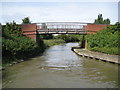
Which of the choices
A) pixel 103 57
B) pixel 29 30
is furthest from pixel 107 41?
pixel 29 30

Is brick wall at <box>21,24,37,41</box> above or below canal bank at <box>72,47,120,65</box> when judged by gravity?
above

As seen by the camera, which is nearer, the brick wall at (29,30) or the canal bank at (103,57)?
the canal bank at (103,57)

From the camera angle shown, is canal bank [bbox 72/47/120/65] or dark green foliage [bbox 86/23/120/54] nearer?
canal bank [bbox 72/47/120/65]

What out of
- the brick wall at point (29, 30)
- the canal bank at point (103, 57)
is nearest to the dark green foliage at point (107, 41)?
the canal bank at point (103, 57)

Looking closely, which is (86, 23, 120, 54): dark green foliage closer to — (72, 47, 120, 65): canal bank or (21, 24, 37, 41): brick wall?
(72, 47, 120, 65): canal bank

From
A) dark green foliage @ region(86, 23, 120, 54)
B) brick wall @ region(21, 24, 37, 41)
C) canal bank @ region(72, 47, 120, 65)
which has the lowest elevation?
canal bank @ region(72, 47, 120, 65)

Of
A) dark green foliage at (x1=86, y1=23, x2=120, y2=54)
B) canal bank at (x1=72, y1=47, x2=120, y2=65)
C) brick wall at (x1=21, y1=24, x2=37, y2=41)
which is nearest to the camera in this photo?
canal bank at (x1=72, y1=47, x2=120, y2=65)

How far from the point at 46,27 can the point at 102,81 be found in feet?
69.0

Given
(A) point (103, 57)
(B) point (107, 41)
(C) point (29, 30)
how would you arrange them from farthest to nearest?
1. (C) point (29, 30)
2. (B) point (107, 41)
3. (A) point (103, 57)

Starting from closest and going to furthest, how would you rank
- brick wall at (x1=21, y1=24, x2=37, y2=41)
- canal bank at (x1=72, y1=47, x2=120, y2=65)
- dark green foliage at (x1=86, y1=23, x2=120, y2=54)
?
canal bank at (x1=72, y1=47, x2=120, y2=65) → dark green foliage at (x1=86, y1=23, x2=120, y2=54) → brick wall at (x1=21, y1=24, x2=37, y2=41)

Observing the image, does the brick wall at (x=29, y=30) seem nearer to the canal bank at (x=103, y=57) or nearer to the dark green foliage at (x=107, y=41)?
the dark green foliage at (x=107, y=41)

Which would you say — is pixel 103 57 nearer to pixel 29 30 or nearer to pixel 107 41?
pixel 107 41

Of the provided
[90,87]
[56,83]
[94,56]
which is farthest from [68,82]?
[94,56]

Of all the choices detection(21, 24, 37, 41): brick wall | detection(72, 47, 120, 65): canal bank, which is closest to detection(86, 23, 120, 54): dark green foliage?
detection(72, 47, 120, 65): canal bank
